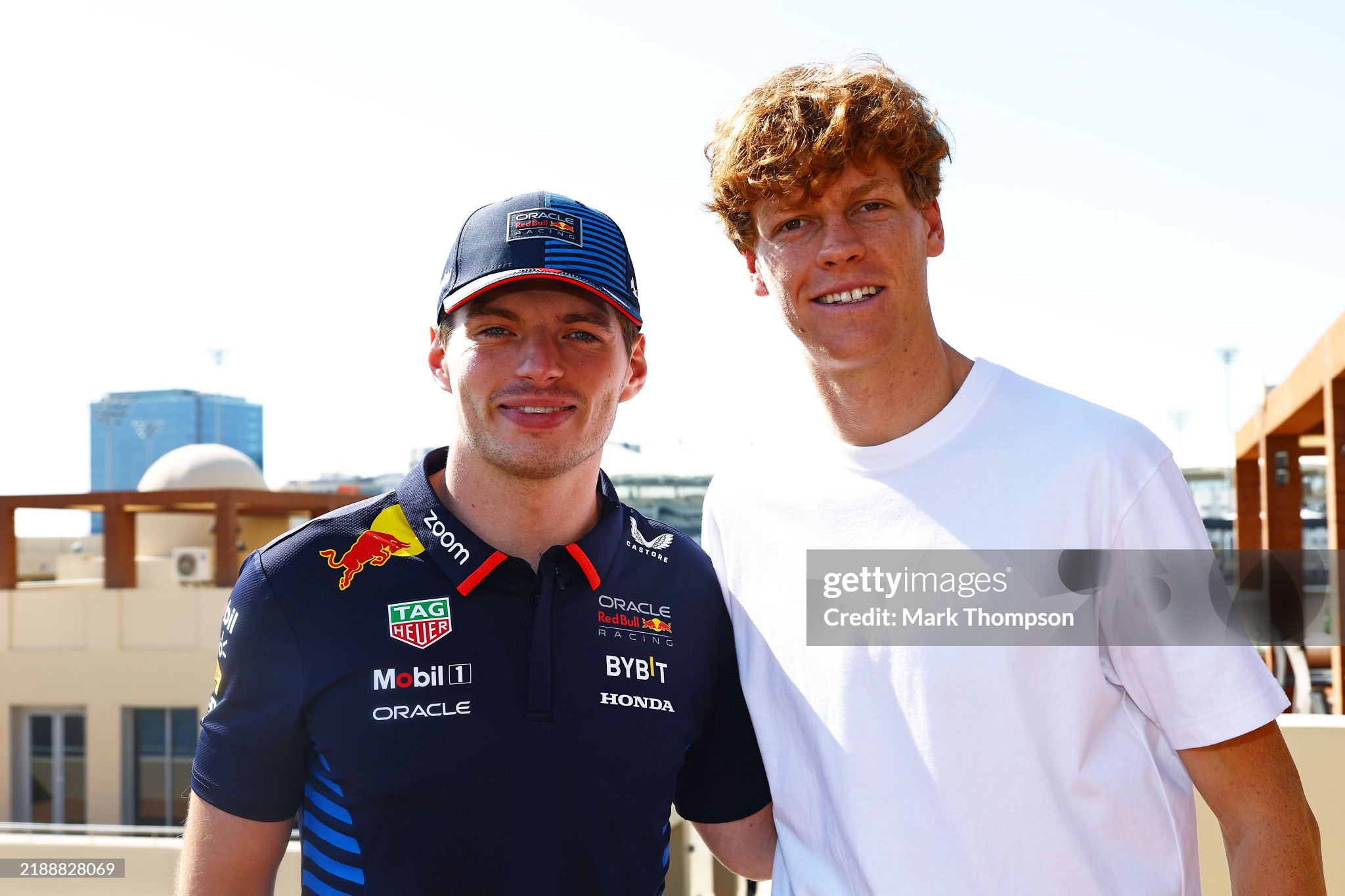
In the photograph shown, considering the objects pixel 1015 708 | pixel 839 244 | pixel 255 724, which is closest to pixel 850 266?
pixel 839 244

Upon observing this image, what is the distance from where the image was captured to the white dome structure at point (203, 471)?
20969 mm

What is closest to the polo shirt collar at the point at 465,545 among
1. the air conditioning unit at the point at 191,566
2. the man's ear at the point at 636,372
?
the man's ear at the point at 636,372

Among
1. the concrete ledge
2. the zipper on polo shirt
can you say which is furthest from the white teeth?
the concrete ledge

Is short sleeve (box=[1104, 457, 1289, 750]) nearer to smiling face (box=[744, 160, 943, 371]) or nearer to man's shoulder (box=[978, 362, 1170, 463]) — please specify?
man's shoulder (box=[978, 362, 1170, 463])

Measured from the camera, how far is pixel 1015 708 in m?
1.93

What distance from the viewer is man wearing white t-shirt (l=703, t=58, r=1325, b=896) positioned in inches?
73.6

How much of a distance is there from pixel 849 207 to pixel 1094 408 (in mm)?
631

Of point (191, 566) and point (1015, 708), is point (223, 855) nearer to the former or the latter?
point (1015, 708)

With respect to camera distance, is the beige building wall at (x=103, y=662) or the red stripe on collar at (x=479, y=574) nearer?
the red stripe on collar at (x=479, y=574)

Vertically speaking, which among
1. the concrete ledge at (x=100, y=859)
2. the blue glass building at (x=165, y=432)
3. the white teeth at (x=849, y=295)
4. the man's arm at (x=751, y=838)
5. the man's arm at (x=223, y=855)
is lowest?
the concrete ledge at (x=100, y=859)

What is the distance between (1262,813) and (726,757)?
1041 millimetres

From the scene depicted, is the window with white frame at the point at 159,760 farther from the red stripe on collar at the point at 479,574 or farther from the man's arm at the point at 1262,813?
the man's arm at the point at 1262,813

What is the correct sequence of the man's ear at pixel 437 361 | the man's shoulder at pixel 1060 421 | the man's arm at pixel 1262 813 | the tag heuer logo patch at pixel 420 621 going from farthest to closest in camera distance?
the man's ear at pixel 437 361 → the tag heuer logo patch at pixel 420 621 → the man's shoulder at pixel 1060 421 → the man's arm at pixel 1262 813

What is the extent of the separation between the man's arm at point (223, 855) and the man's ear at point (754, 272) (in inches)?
57.5
